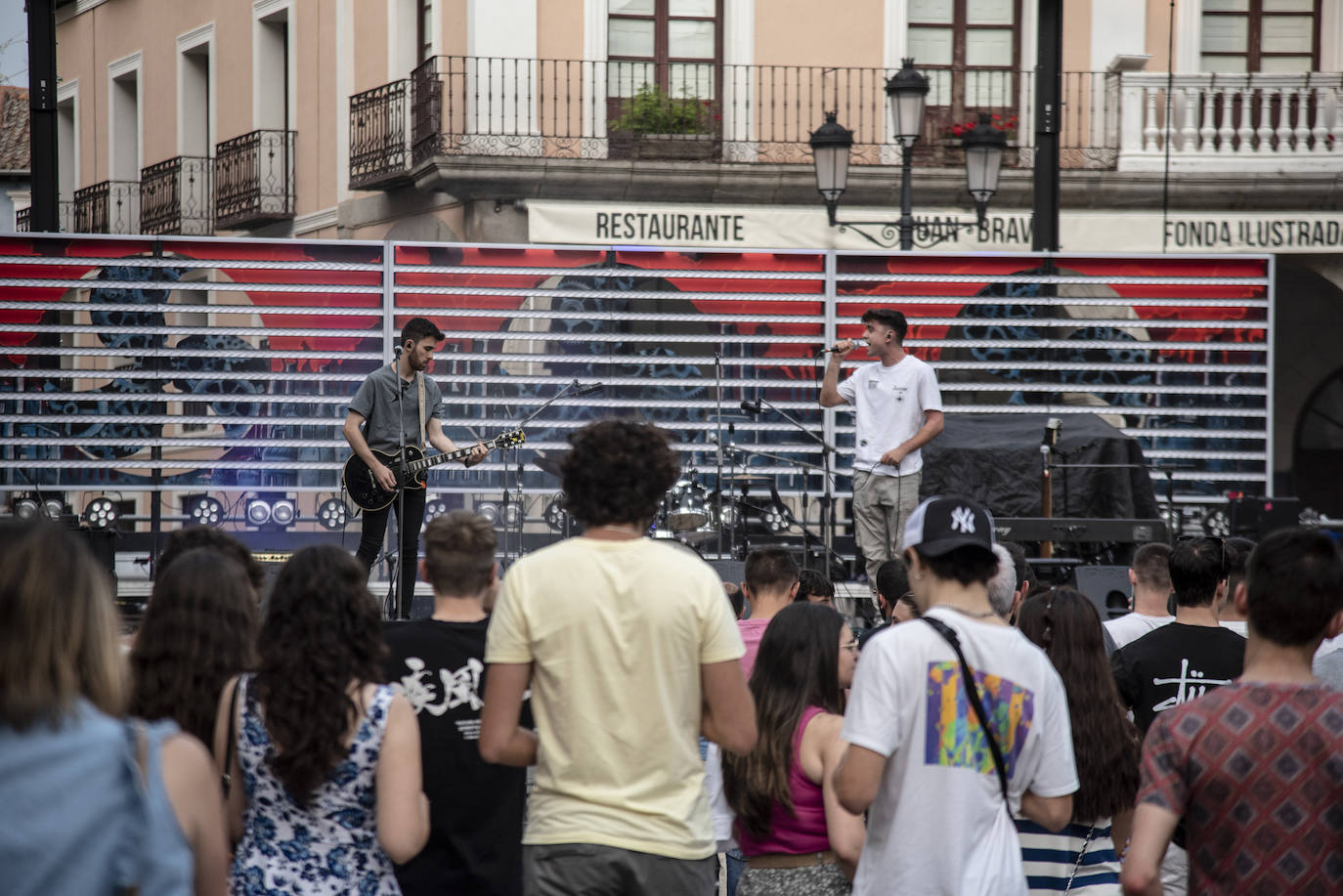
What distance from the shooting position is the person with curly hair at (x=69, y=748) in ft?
7.75

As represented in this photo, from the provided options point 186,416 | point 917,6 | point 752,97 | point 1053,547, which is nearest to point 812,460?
point 1053,547

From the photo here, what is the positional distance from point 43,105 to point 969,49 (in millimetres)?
13087

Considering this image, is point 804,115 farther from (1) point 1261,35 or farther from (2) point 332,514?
(2) point 332,514

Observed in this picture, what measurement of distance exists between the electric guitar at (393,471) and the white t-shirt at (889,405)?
244 centimetres

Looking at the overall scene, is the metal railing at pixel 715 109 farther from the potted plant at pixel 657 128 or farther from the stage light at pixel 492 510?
the stage light at pixel 492 510

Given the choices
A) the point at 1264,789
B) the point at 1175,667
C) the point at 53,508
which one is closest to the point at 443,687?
the point at 1264,789

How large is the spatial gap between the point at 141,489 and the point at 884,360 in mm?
5795

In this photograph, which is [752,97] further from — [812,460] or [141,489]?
[141,489]

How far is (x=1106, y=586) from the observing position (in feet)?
33.4

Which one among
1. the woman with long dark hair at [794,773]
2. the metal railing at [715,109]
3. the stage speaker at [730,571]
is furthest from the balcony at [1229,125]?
the woman with long dark hair at [794,773]

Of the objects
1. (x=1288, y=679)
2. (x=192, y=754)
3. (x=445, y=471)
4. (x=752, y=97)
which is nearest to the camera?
(x=192, y=754)

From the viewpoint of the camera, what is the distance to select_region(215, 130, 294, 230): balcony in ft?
78.4

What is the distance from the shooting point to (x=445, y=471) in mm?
13188

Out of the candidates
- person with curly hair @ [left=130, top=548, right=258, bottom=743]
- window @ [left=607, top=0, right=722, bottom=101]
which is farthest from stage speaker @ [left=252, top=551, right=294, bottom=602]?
window @ [left=607, top=0, right=722, bottom=101]
